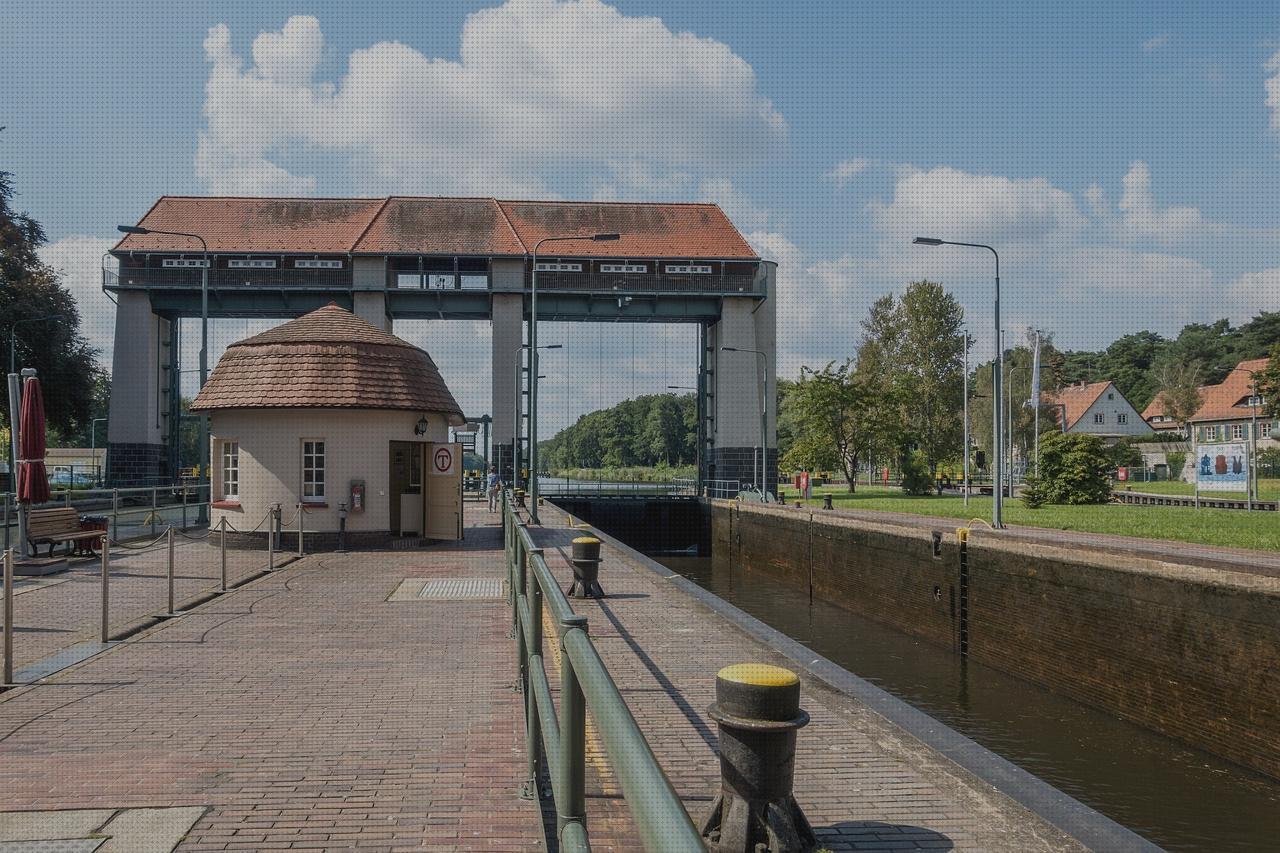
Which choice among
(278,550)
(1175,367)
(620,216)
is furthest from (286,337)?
(1175,367)

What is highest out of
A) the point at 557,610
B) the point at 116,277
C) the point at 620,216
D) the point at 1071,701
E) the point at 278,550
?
the point at 620,216

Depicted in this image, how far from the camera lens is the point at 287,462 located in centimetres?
1880

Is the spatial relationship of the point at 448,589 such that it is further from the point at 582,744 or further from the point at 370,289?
the point at 370,289

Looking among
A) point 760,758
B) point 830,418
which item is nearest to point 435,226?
point 830,418

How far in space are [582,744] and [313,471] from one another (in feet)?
57.6

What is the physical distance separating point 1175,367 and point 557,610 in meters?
100

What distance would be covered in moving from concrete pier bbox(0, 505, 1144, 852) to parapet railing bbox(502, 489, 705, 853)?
832mm

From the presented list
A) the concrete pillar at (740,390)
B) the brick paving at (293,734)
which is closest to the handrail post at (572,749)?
the brick paving at (293,734)

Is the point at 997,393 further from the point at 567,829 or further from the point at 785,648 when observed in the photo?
the point at 567,829

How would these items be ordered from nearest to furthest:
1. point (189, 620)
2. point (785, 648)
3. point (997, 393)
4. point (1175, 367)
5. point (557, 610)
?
1. point (557, 610)
2. point (785, 648)
3. point (189, 620)
4. point (997, 393)
5. point (1175, 367)

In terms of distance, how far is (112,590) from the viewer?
13055mm

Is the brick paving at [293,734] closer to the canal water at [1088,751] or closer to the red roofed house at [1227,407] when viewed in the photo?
the canal water at [1088,751]

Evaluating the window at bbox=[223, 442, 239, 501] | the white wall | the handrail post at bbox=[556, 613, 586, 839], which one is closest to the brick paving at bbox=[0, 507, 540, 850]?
the handrail post at bbox=[556, 613, 586, 839]

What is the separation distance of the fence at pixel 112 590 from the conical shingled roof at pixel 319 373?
2.37 m
